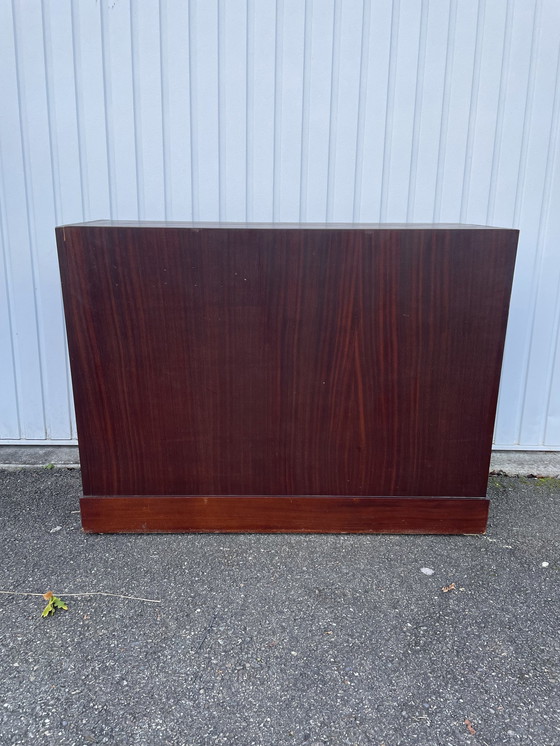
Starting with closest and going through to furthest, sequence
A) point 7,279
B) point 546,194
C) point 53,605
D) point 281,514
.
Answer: point 53,605 < point 281,514 < point 546,194 < point 7,279

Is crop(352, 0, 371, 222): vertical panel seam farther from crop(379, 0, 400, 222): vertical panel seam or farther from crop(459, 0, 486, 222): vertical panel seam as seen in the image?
crop(459, 0, 486, 222): vertical panel seam

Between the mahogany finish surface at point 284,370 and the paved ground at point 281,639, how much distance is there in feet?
0.63

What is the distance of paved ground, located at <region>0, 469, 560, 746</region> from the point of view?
158cm

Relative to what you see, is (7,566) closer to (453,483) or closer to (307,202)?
(453,483)

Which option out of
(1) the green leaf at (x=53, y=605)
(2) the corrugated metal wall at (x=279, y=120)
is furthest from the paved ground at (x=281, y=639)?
(2) the corrugated metal wall at (x=279, y=120)

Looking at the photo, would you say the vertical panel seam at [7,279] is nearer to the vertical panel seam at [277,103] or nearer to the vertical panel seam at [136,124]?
the vertical panel seam at [136,124]

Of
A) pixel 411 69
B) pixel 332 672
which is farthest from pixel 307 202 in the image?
pixel 332 672

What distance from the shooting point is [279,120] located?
9.08 ft

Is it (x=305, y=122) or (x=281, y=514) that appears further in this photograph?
(x=305, y=122)

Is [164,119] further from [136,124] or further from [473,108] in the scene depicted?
[473,108]

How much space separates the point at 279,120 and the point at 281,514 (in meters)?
1.84

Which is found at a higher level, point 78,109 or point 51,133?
point 78,109

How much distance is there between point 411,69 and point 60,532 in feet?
8.66

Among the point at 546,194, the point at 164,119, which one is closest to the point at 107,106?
the point at 164,119
